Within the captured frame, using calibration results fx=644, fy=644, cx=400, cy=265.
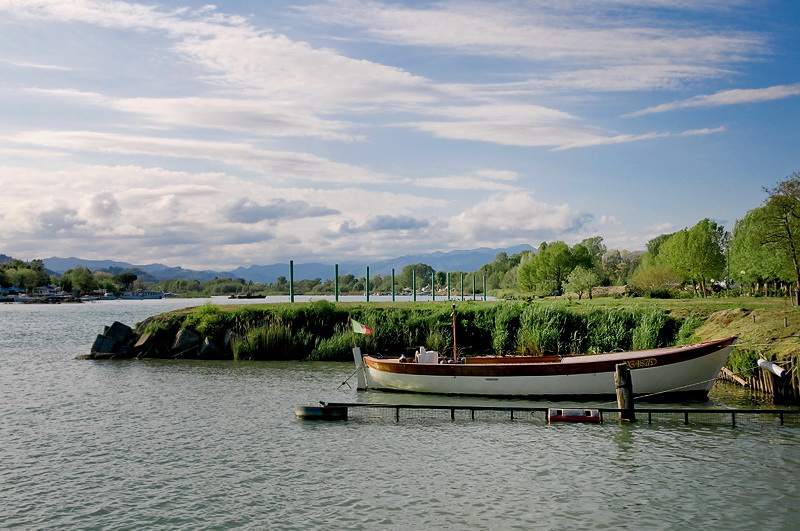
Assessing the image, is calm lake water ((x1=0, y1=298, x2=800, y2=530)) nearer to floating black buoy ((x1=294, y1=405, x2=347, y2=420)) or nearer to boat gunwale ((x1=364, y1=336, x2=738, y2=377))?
floating black buoy ((x1=294, y1=405, x2=347, y2=420))

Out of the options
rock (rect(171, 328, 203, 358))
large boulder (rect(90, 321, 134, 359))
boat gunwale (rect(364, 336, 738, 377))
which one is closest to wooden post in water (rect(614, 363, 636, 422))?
boat gunwale (rect(364, 336, 738, 377))

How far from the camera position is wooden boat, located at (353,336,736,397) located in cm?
2686

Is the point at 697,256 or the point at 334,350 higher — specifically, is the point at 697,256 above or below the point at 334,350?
above

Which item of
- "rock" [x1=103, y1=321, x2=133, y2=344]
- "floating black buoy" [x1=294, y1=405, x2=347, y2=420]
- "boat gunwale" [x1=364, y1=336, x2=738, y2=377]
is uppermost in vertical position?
"rock" [x1=103, y1=321, x2=133, y2=344]

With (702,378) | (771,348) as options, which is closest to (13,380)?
(702,378)

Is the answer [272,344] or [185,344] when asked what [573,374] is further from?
[185,344]

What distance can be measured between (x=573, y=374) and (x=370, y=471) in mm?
13167

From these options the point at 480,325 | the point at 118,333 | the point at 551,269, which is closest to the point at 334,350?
the point at 480,325

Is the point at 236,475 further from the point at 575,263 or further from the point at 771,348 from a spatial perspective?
the point at 575,263

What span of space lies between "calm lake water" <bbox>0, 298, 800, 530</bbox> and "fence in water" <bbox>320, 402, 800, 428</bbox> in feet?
1.71

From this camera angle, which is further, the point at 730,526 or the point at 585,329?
the point at 585,329

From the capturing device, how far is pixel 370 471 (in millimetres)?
17391

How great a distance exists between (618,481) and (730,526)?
3252 mm

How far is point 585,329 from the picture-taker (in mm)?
40188
